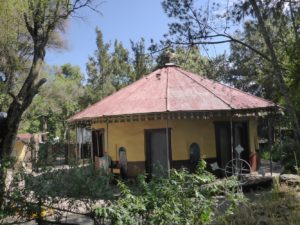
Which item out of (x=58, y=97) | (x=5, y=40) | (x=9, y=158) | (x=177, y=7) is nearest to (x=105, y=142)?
(x=5, y=40)

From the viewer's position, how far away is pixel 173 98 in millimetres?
15391

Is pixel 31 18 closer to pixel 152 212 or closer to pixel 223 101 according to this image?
pixel 223 101

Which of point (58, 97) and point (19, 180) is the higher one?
point (58, 97)

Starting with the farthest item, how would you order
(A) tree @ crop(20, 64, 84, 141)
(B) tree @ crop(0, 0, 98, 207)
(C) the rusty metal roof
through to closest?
(A) tree @ crop(20, 64, 84, 141)
(C) the rusty metal roof
(B) tree @ crop(0, 0, 98, 207)

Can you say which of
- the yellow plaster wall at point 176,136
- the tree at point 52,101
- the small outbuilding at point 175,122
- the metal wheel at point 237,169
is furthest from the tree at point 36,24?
→ the tree at point 52,101

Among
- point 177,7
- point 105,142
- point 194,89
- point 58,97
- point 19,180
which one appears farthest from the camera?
point 58,97

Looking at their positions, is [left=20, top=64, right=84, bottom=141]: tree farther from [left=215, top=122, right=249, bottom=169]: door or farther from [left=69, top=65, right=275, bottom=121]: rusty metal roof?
[left=215, top=122, right=249, bottom=169]: door

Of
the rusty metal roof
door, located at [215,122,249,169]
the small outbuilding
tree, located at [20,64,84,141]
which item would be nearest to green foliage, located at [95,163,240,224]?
the rusty metal roof

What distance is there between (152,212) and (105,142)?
497 inches

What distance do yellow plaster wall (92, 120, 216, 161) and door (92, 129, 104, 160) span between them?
1.61 metres

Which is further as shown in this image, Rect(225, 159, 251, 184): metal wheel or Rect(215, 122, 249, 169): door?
Rect(215, 122, 249, 169): door

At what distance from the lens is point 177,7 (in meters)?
9.83

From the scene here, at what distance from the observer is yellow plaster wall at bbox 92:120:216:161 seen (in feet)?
51.8

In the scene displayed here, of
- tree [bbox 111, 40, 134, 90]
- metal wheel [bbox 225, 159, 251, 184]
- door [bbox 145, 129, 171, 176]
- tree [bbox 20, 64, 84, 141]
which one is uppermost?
tree [bbox 111, 40, 134, 90]
